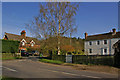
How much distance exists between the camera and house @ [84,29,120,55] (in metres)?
38.2

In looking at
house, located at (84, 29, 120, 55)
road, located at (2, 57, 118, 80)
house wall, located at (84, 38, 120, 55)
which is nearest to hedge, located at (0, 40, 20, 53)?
road, located at (2, 57, 118, 80)

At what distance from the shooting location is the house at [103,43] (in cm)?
3820

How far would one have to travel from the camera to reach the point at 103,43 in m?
40.3

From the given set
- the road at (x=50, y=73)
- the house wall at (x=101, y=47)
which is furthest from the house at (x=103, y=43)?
the road at (x=50, y=73)

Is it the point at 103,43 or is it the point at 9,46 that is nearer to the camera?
the point at 9,46

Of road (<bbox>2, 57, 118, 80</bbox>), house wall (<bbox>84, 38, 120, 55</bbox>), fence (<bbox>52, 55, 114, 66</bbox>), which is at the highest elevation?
house wall (<bbox>84, 38, 120, 55</bbox>)

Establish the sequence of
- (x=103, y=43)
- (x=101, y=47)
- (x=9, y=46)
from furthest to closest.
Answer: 1. (x=101, y=47)
2. (x=103, y=43)
3. (x=9, y=46)

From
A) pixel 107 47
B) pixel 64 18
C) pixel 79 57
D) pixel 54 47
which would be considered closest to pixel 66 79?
pixel 79 57

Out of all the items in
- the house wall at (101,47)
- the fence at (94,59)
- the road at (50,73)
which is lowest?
the road at (50,73)

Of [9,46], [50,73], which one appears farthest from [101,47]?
[50,73]

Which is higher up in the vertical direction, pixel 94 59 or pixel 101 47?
pixel 101 47

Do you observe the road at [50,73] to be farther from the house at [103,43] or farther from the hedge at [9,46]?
the house at [103,43]

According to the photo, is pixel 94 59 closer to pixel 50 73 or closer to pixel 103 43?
pixel 50 73

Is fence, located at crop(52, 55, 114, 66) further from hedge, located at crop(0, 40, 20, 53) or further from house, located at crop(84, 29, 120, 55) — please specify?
house, located at crop(84, 29, 120, 55)
